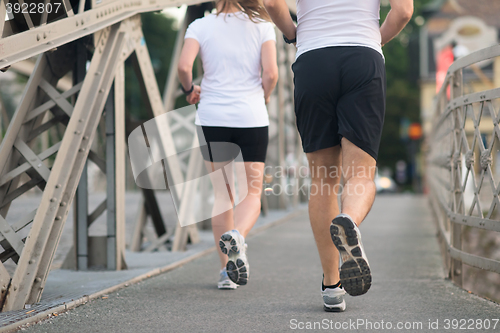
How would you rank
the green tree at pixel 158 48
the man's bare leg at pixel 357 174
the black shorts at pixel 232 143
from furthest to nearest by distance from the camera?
1. the green tree at pixel 158 48
2. the black shorts at pixel 232 143
3. the man's bare leg at pixel 357 174

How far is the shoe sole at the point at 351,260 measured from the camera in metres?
2.67

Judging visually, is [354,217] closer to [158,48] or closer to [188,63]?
[188,63]

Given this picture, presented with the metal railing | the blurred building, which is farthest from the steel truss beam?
the blurred building

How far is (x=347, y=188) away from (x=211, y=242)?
409cm

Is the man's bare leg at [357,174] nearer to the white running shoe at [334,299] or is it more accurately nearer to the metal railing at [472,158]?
the white running shoe at [334,299]

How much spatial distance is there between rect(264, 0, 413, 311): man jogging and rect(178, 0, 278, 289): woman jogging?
860 millimetres

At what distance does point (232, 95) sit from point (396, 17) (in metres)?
1.34

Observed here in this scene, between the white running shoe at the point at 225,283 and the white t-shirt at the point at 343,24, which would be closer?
the white t-shirt at the point at 343,24

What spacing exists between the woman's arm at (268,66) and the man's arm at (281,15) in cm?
76

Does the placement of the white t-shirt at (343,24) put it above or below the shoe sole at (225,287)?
above

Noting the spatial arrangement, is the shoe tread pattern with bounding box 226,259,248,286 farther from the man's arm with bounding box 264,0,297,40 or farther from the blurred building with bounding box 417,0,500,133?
the blurred building with bounding box 417,0,500,133

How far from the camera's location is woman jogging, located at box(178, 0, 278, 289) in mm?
4129

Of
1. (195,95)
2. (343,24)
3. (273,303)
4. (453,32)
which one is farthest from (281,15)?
(453,32)

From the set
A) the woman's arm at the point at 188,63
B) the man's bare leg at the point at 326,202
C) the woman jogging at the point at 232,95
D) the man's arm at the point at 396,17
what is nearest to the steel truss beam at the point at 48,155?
the woman's arm at the point at 188,63
